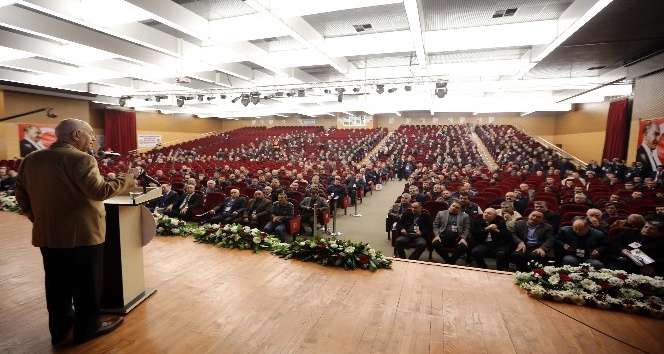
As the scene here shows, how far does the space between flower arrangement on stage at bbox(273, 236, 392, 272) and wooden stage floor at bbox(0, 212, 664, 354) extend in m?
0.12

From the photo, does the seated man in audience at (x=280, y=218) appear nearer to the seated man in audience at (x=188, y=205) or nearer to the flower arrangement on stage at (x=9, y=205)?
the seated man in audience at (x=188, y=205)

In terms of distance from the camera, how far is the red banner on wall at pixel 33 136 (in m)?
13.8

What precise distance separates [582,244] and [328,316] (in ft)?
12.6

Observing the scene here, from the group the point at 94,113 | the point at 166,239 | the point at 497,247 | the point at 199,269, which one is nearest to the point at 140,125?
the point at 94,113

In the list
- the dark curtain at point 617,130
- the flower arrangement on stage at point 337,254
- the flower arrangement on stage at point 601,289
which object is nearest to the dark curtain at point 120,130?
the flower arrangement on stage at point 337,254

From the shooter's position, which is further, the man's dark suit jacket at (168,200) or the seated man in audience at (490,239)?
the man's dark suit jacket at (168,200)

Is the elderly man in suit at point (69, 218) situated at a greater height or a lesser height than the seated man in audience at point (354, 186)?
greater

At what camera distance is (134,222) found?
259 centimetres

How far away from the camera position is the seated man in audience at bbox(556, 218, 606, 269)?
4.14 meters

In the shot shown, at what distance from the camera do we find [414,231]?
200 inches

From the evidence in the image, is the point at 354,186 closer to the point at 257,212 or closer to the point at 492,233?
the point at 257,212

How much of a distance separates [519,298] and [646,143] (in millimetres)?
9828

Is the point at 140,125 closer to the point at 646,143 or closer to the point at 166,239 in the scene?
A: the point at 166,239

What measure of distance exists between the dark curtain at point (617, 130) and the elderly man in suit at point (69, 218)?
15.0 m
